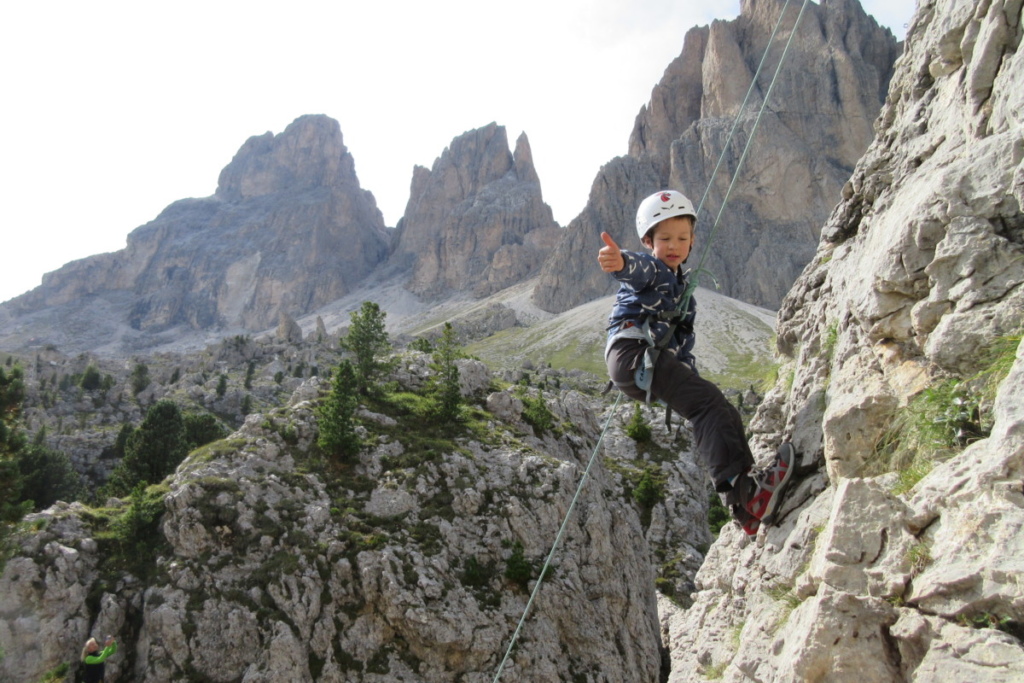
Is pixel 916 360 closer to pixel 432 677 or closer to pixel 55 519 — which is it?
pixel 432 677

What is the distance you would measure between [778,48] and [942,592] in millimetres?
221637

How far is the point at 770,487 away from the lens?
6781 mm

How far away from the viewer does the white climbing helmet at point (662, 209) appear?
7.48 m

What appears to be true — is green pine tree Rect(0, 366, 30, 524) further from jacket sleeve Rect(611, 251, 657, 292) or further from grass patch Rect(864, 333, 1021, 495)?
grass patch Rect(864, 333, 1021, 495)

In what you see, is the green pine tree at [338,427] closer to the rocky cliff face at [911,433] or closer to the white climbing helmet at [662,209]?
the rocky cliff face at [911,433]

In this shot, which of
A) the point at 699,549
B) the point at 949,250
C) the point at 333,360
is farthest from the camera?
the point at 333,360

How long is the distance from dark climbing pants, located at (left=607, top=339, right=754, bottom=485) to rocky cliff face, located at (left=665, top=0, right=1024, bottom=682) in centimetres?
86

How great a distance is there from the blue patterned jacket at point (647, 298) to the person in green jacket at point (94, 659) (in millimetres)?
18793

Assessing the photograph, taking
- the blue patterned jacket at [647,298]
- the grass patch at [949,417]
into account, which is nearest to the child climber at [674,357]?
the blue patterned jacket at [647,298]

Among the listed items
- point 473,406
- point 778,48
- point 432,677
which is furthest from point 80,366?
point 778,48

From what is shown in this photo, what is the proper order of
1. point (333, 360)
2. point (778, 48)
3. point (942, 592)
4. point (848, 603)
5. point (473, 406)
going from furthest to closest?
1. point (778, 48)
2. point (333, 360)
3. point (473, 406)
4. point (848, 603)
5. point (942, 592)

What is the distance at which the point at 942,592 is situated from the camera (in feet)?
12.6

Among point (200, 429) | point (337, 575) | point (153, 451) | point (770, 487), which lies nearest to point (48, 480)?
point (200, 429)

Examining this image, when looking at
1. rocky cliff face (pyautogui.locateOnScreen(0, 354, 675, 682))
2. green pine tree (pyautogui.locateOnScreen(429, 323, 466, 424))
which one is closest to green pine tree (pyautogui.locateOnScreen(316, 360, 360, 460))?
rocky cliff face (pyautogui.locateOnScreen(0, 354, 675, 682))
